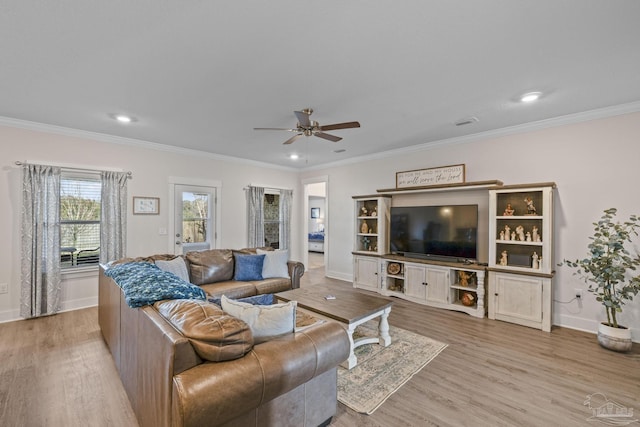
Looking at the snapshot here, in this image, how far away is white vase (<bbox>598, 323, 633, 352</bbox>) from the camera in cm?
289

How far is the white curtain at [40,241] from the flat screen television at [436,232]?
515 centimetres

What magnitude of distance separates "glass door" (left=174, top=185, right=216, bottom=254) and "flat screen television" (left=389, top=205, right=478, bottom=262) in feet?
11.6

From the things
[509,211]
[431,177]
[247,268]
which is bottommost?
[247,268]

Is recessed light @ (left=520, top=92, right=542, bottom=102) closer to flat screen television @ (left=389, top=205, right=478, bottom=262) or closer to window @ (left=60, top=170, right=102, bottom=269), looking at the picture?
flat screen television @ (left=389, top=205, right=478, bottom=262)

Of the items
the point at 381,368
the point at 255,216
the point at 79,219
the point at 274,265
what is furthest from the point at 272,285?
the point at 79,219

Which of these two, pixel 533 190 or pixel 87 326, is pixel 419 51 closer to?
pixel 533 190

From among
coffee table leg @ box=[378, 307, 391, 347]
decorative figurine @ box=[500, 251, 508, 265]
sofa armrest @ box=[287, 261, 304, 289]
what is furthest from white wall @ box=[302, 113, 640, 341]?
sofa armrest @ box=[287, 261, 304, 289]

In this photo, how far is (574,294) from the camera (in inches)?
139

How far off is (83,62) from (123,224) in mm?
2750

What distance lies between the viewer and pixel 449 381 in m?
2.39

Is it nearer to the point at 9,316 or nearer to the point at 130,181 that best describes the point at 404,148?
the point at 130,181

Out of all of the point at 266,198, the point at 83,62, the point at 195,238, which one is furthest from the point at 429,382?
the point at 266,198

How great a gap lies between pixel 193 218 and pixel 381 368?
425 cm

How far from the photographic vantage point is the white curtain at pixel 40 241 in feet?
12.2
